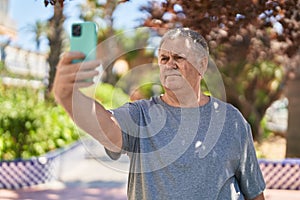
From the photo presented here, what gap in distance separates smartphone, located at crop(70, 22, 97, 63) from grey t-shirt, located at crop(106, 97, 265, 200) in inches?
18.1

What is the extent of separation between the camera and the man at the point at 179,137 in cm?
179

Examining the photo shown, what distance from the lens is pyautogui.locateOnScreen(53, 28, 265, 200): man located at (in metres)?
1.79

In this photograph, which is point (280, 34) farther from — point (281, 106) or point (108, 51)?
point (281, 106)

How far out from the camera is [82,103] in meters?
1.40

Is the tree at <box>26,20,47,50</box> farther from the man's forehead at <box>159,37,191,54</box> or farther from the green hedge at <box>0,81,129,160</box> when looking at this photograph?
the man's forehead at <box>159,37,191,54</box>

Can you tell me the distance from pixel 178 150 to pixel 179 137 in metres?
0.04

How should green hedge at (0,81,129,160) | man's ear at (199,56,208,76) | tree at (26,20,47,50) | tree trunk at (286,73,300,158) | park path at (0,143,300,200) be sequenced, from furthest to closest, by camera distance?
tree at (26,20,47,50) → tree trunk at (286,73,300,158) → green hedge at (0,81,129,160) → park path at (0,143,300,200) → man's ear at (199,56,208,76)

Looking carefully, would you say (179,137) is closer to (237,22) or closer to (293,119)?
(237,22)

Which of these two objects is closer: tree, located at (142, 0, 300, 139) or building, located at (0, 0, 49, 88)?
tree, located at (142, 0, 300, 139)

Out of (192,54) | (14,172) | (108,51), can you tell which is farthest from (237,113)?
(14,172)

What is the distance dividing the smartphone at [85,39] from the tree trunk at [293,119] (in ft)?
23.8

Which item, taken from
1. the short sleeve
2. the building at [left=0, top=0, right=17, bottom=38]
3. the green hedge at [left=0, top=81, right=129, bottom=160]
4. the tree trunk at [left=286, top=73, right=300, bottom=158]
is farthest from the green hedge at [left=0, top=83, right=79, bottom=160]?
the building at [left=0, top=0, right=17, bottom=38]

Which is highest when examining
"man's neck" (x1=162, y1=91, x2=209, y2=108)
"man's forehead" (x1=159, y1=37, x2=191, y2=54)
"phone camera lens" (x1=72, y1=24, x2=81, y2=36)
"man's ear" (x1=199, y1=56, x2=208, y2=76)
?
"phone camera lens" (x1=72, y1=24, x2=81, y2=36)

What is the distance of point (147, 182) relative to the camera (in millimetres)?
1790
